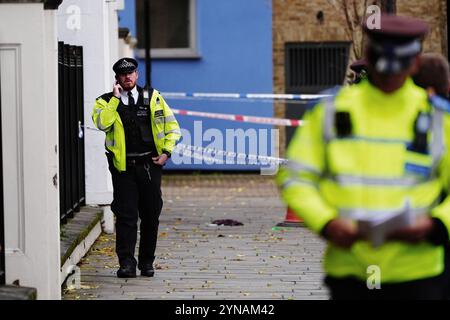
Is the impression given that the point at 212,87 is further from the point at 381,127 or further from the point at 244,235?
the point at 381,127

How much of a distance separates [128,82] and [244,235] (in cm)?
405

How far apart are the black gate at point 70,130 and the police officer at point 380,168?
23.8 ft

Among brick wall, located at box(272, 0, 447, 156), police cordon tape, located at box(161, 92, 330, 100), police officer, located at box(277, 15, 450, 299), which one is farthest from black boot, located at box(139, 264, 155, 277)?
brick wall, located at box(272, 0, 447, 156)

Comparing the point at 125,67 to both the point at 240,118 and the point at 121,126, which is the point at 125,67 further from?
the point at 240,118

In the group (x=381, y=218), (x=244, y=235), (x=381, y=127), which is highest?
(x=381, y=127)

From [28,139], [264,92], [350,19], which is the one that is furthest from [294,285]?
[264,92]

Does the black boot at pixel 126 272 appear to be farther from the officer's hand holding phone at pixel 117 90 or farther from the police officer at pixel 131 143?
the officer's hand holding phone at pixel 117 90

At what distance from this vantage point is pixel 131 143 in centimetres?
1141

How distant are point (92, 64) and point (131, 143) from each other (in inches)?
138

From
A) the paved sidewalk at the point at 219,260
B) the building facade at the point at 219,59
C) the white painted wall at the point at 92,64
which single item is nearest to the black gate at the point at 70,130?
the white painted wall at the point at 92,64

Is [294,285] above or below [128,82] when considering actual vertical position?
below

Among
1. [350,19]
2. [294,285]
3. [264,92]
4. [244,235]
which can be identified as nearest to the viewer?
[294,285]

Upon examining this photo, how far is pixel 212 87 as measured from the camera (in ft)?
82.6

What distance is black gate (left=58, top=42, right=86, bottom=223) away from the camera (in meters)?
12.5
